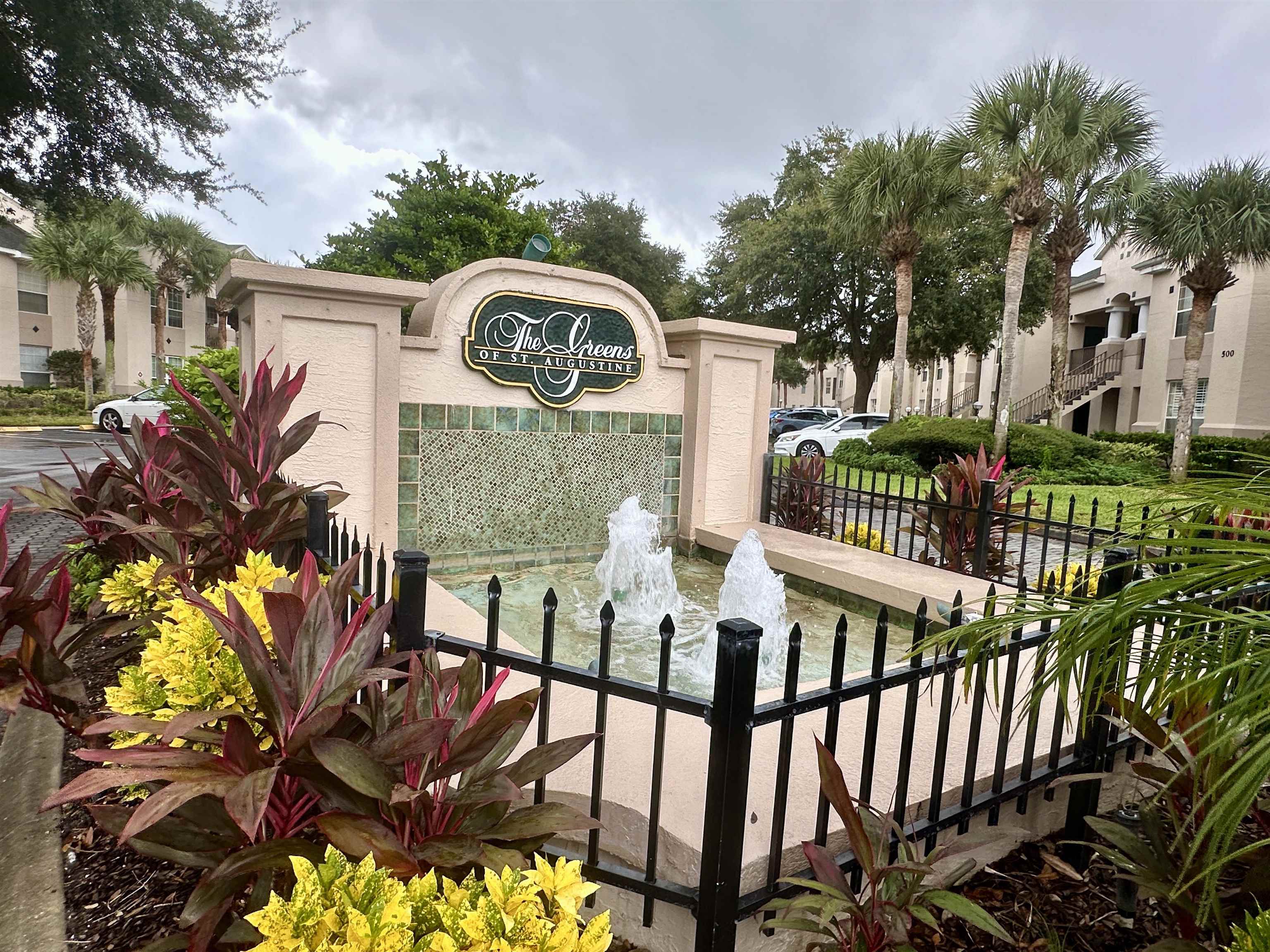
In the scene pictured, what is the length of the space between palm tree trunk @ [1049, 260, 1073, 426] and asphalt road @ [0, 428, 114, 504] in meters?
22.0

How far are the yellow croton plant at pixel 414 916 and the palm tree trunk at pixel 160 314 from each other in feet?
120

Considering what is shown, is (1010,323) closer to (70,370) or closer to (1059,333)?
(1059,333)

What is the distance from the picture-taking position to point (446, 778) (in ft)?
5.19

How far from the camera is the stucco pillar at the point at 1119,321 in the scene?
29.0m

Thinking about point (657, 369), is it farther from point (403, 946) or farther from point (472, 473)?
point (403, 946)

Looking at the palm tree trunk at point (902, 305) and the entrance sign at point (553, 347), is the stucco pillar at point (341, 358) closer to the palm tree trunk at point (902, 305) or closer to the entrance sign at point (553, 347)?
the entrance sign at point (553, 347)

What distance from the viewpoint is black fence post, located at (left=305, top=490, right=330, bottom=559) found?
3297 millimetres

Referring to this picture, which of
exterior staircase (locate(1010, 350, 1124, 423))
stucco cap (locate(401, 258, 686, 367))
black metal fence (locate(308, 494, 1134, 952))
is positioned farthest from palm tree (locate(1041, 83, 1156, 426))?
black metal fence (locate(308, 494, 1134, 952))

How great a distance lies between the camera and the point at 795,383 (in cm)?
4128

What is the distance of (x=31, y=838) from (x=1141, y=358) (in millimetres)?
32384

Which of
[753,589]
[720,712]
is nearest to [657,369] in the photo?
[753,589]

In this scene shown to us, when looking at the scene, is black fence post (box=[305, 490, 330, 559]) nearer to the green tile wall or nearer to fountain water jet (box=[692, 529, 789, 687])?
fountain water jet (box=[692, 529, 789, 687])

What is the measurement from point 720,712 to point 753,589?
13.5ft

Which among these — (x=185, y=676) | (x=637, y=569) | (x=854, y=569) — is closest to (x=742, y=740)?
(x=185, y=676)
